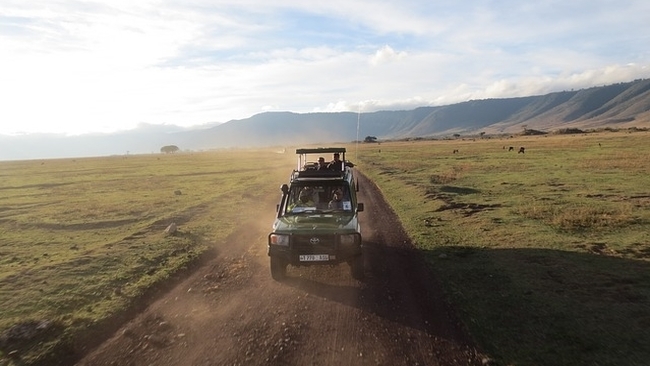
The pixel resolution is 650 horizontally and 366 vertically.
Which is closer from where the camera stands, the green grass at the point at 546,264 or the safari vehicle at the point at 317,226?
the green grass at the point at 546,264

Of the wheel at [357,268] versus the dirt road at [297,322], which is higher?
the wheel at [357,268]

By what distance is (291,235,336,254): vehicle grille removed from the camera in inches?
396

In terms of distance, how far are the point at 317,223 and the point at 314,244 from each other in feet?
2.39

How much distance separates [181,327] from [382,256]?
21.5ft

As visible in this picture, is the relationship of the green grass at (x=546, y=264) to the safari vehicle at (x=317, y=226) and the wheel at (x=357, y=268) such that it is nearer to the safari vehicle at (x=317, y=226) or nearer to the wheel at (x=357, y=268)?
the wheel at (x=357, y=268)

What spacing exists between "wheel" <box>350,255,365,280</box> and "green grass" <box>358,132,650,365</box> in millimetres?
2122

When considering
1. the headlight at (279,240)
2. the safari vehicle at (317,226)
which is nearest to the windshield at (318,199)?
the safari vehicle at (317,226)

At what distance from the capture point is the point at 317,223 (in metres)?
10.6

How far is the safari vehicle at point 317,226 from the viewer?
1006 cm

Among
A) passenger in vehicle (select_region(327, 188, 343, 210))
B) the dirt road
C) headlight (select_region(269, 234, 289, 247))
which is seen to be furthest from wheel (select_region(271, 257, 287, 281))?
passenger in vehicle (select_region(327, 188, 343, 210))

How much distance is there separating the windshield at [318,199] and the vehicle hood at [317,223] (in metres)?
0.44

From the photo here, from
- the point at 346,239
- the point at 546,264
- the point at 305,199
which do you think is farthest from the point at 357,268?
the point at 546,264

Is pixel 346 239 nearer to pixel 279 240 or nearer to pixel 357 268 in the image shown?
pixel 357 268

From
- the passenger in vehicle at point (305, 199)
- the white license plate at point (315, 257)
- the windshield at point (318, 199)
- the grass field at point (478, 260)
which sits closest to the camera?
the grass field at point (478, 260)
